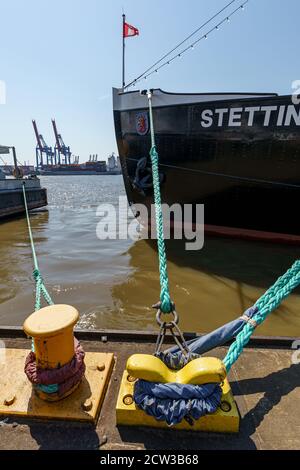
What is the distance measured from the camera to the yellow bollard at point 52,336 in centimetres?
203

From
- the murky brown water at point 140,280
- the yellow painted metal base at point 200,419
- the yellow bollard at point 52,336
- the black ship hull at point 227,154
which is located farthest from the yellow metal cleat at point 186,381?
the black ship hull at point 227,154

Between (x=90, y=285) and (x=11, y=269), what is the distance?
2.62m

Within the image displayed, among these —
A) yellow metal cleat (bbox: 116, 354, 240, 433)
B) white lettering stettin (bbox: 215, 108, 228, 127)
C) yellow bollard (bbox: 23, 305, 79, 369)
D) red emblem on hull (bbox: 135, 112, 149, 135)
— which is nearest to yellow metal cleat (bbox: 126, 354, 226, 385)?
yellow metal cleat (bbox: 116, 354, 240, 433)

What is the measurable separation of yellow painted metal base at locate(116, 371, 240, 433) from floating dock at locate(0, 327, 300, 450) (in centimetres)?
4

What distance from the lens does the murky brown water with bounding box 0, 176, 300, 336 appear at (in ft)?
17.1

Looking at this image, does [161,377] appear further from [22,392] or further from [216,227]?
[216,227]

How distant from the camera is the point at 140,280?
6855mm

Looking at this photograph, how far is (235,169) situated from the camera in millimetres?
8586

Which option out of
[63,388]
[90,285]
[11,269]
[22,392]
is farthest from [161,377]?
[11,269]

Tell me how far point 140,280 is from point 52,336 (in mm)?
4855

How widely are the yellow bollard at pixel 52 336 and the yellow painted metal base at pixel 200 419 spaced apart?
527 mm

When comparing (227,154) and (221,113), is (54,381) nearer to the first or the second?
(227,154)

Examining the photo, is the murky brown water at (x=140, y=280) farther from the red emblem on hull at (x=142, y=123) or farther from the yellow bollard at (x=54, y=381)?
the red emblem on hull at (x=142, y=123)

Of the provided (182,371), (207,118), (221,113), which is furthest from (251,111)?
(182,371)
